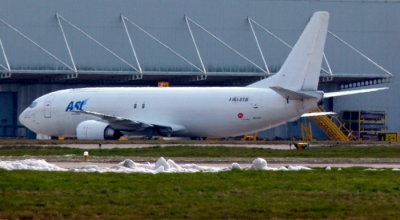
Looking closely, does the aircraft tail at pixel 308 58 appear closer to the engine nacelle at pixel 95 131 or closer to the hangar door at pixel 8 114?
the engine nacelle at pixel 95 131

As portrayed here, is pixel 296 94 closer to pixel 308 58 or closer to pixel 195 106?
pixel 308 58

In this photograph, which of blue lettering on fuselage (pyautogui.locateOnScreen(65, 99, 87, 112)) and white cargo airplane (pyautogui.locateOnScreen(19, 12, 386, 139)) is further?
blue lettering on fuselage (pyautogui.locateOnScreen(65, 99, 87, 112))

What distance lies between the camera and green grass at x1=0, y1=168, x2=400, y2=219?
67.5ft

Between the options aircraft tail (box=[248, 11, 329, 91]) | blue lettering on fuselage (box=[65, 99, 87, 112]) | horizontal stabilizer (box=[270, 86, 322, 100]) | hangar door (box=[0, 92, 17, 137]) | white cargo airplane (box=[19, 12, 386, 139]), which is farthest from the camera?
hangar door (box=[0, 92, 17, 137])

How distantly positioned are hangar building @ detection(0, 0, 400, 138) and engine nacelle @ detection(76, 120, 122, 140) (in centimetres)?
1075

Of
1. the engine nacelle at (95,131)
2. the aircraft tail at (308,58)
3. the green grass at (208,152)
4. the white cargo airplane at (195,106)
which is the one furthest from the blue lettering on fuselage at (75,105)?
the green grass at (208,152)

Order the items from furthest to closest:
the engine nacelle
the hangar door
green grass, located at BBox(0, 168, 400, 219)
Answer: the hangar door → the engine nacelle → green grass, located at BBox(0, 168, 400, 219)

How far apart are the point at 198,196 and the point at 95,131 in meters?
39.7

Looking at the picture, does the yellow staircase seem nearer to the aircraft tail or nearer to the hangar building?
the hangar building

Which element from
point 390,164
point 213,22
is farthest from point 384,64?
point 390,164

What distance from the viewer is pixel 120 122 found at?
62906 millimetres

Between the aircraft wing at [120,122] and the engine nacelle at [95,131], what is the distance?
47cm

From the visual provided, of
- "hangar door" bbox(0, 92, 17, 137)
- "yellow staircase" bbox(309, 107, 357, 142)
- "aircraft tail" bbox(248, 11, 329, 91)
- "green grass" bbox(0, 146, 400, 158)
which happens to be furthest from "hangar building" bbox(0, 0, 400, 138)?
"green grass" bbox(0, 146, 400, 158)

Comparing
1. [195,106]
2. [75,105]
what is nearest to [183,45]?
[75,105]
